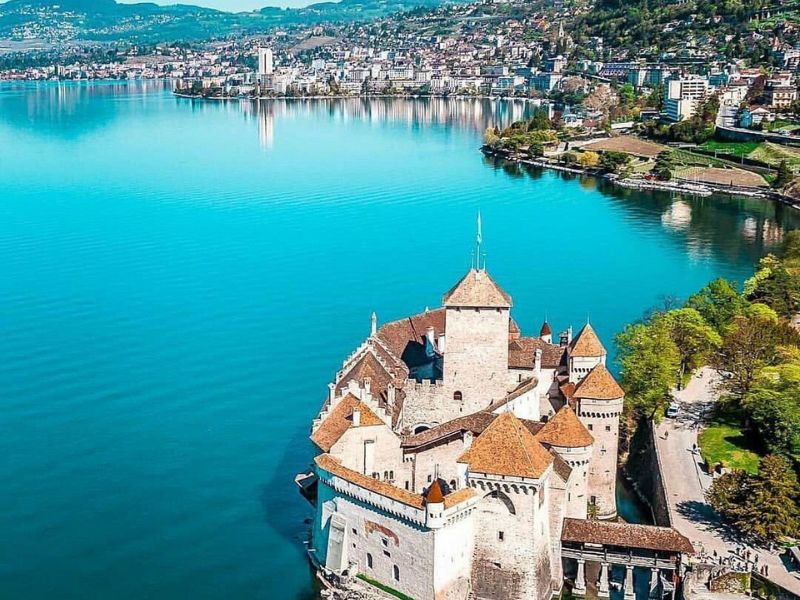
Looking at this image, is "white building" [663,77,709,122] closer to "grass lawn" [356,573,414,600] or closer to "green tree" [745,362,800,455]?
"green tree" [745,362,800,455]

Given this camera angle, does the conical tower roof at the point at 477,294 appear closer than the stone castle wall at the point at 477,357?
Yes

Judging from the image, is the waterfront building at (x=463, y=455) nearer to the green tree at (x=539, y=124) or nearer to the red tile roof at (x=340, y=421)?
the red tile roof at (x=340, y=421)

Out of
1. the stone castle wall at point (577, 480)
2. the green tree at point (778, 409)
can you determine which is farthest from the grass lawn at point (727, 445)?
the stone castle wall at point (577, 480)

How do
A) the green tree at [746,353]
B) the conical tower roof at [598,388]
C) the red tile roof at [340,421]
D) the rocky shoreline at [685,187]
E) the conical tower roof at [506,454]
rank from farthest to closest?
the rocky shoreline at [685,187] < the green tree at [746,353] < the conical tower roof at [598,388] < the red tile roof at [340,421] < the conical tower roof at [506,454]

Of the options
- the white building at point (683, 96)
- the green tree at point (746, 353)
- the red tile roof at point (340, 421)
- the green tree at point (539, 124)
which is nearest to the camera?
the red tile roof at point (340, 421)

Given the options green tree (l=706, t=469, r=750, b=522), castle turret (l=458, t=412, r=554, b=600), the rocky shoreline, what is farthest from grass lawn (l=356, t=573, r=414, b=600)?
the rocky shoreline

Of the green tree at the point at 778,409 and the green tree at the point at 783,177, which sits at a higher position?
the green tree at the point at 783,177

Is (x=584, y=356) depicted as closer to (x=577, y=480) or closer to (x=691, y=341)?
(x=577, y=480)
